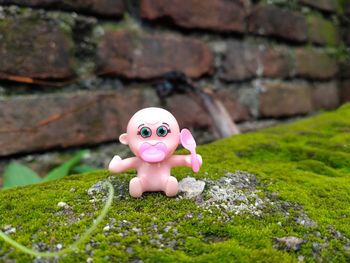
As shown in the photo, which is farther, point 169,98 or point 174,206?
point 169,98

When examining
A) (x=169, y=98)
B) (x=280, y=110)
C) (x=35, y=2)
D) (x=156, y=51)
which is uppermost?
(x=35, y=2)

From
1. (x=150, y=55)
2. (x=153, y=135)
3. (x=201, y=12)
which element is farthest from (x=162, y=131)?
(x=201, y=12)

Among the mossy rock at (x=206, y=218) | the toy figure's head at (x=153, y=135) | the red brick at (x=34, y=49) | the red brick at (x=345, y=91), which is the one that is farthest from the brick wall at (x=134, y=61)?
the toy figure's head at (x=153, y=135)

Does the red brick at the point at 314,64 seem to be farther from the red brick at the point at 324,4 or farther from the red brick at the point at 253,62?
the red brick at the point at 324,4

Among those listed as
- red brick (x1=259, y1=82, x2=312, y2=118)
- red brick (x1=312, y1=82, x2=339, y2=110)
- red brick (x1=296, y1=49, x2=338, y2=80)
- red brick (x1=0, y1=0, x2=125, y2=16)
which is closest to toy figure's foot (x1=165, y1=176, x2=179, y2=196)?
red brick (x1=0, y1=0, x2=125, y2=16)

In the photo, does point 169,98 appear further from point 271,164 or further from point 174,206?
point 174,206

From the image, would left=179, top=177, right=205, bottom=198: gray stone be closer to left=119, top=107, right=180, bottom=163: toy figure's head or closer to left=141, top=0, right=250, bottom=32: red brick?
left=119, top=107, right=180, bottom=163: toy figure's head

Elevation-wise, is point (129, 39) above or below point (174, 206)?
above

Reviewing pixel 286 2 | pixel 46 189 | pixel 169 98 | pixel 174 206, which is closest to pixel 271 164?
pixel 174 206

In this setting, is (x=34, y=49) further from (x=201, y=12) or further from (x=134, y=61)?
(x=201, y=12)
